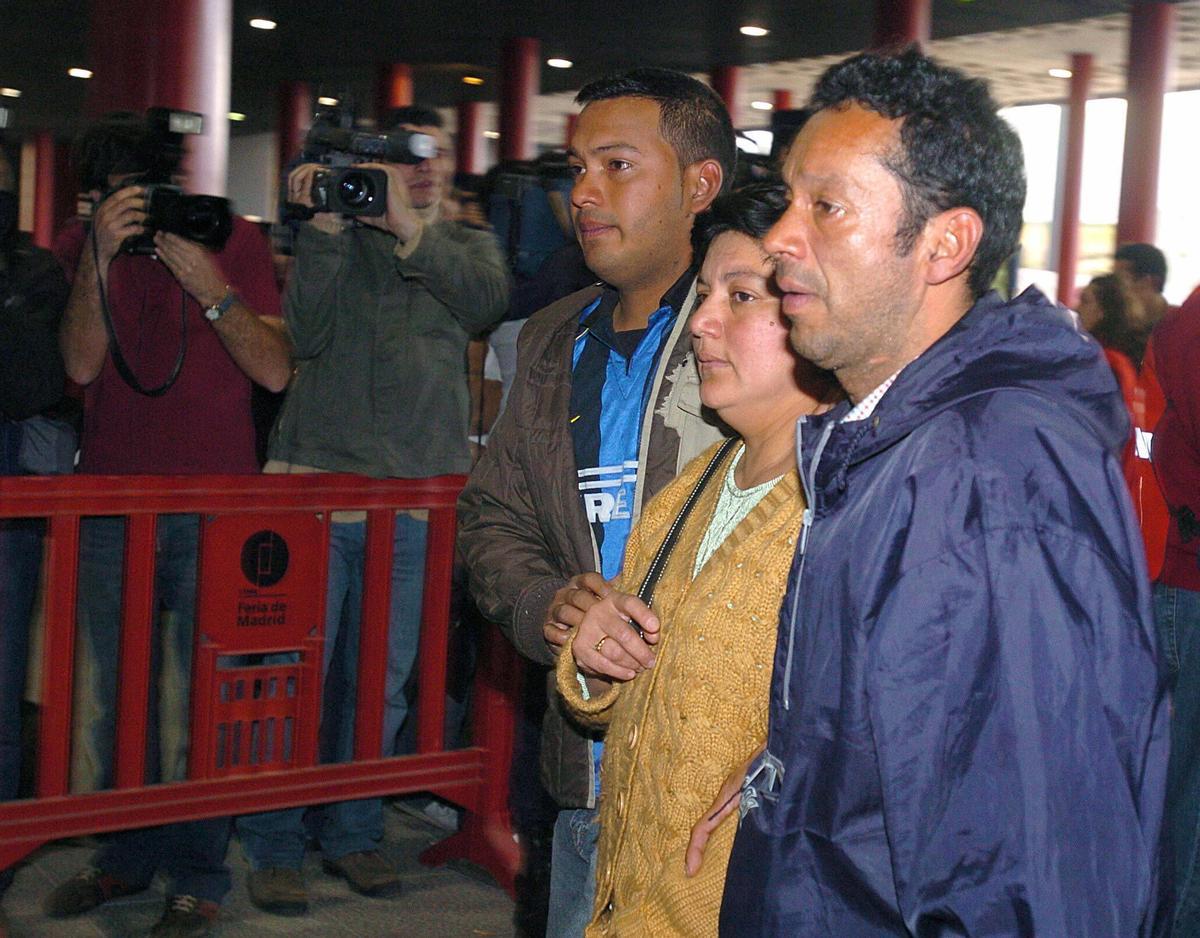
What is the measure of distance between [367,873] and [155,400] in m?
1.60

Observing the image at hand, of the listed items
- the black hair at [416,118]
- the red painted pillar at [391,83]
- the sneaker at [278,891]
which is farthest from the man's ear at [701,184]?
the red painted pillar at [391,83]

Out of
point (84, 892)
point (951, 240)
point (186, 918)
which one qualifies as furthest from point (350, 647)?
point (951, 240)

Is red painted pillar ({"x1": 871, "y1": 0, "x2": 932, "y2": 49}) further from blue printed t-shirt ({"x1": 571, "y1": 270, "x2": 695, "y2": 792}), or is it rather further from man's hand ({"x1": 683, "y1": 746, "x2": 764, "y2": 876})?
Answer: man's hand ({"x1": 683, "y1": 746, "x2": 764, "y2": 876})

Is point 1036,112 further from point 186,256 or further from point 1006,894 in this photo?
point 1006,894

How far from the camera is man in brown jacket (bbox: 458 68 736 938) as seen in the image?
258cm

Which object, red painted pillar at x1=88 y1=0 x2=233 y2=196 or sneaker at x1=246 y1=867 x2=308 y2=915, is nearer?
sneaker at x1=246 y1=867 x2=308 y2=915

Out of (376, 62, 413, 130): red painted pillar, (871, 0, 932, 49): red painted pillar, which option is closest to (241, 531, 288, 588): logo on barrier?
(871, 0, 932, 49): red painted pillar

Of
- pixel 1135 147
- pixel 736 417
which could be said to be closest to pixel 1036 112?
pixel 1135 147

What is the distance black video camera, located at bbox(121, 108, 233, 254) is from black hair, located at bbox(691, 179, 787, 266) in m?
2.23

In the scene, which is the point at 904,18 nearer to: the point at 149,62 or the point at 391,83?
the point at 149,62

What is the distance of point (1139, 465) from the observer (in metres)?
3.46

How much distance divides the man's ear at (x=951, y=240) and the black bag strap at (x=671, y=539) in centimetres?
79

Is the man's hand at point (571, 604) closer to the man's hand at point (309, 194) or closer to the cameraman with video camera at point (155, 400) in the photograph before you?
the cameraman with video camera at point (155, 400)

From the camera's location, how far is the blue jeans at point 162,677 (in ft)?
13.1
